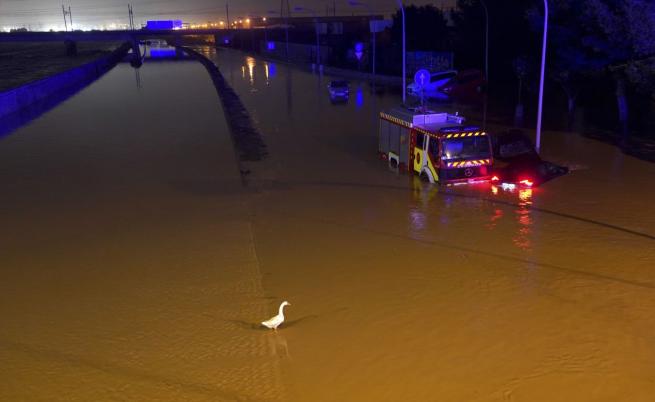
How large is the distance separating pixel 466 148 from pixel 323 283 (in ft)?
25.0

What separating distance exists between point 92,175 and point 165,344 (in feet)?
41.9

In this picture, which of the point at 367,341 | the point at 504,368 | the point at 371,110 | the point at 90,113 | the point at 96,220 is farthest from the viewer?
the point at 90,113

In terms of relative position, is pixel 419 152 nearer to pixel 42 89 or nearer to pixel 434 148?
pixel 434 148

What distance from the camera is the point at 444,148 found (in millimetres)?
16344

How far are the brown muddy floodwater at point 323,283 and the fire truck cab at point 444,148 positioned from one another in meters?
0.47

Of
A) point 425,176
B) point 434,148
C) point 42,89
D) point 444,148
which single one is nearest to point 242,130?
point 425,176

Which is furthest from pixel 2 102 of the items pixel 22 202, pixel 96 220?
pixel 96 220

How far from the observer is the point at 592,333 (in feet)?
29.0

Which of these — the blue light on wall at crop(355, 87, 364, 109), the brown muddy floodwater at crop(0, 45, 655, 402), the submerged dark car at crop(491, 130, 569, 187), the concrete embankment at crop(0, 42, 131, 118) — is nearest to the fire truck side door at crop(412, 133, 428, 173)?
the brown muddy floodwater at crop(0, 45, 655, 402)

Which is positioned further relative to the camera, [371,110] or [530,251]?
[371,110]

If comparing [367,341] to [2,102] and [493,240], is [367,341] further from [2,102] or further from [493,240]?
[2,102]

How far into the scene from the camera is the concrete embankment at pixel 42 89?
35.6 metres

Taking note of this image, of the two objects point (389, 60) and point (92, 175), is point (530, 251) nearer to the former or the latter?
point (92, 175)

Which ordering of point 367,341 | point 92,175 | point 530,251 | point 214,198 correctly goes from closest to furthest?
point 367,341
point 530,251
point 214,198
point 92,175
